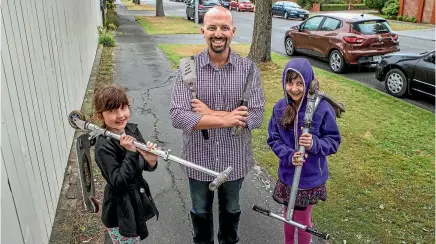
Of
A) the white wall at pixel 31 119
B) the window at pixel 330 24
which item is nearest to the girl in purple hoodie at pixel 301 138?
the white wall at pixel 31 119

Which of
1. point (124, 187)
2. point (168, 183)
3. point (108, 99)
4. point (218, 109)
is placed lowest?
point (168, 183)

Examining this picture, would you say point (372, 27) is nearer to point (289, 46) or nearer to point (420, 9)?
point (289, 46)

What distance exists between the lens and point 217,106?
8.93 feet

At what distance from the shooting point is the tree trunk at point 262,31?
1034cm

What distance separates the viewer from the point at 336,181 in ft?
15.0

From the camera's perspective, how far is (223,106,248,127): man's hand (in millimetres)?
2607

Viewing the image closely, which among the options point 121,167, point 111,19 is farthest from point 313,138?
point 111,19

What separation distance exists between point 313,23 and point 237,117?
10190 mm

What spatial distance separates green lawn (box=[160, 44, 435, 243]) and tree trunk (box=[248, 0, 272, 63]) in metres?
3.06

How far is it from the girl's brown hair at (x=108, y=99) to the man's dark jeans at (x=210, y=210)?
2.79 ft

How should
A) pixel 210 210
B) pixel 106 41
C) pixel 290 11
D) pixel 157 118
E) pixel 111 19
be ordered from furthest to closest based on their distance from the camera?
pixel 290 11 < pixel 111 19 < pixel 106 41 < pixel 157 118 < pixel 210 210

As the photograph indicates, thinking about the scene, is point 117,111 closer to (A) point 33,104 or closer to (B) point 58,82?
(A) point 33,104

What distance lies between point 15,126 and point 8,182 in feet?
1.51

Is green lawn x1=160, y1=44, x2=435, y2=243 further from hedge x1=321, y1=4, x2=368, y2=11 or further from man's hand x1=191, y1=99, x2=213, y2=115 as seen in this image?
hedge x1=321, y1=4, x2=368, y2=11
